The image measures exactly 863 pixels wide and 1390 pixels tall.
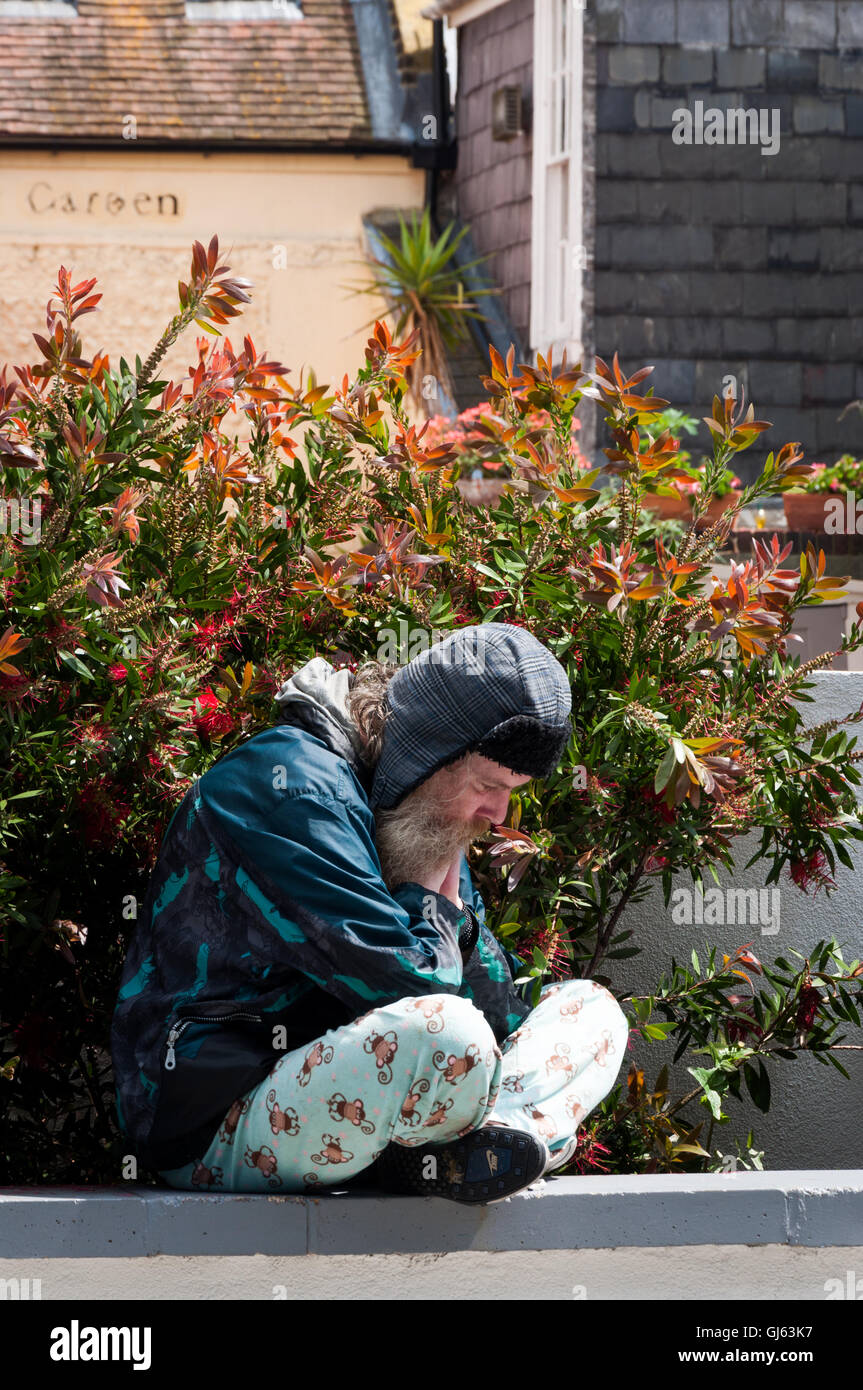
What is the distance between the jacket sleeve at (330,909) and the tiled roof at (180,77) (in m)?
9.43

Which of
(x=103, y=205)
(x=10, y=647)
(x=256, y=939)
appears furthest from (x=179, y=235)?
(x=256, y=939)

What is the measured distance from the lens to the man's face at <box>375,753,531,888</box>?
2730mm

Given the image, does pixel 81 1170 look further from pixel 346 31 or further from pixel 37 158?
pixel 346 31

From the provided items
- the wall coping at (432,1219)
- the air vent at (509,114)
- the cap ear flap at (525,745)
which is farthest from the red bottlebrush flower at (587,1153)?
the air vent at (509,114)

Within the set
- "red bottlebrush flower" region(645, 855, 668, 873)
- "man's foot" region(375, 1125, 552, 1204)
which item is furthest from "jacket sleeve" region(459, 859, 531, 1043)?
"red bottlebrush flower" region(645, 855, 668, 873)

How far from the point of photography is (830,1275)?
2.78 metres

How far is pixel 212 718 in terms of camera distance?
312cm

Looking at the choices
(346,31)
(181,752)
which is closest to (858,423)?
(346,31)

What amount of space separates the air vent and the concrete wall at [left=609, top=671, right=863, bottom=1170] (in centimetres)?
733

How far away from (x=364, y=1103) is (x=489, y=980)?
516 millimetres

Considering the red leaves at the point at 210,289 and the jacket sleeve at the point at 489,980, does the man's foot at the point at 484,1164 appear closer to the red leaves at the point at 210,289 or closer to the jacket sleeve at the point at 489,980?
the jacket sleeve at the point at 489,980

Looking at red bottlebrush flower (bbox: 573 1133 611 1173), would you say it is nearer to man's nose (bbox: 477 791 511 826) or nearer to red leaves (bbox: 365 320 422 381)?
man's nose (bbox: 477 791 511 826)
